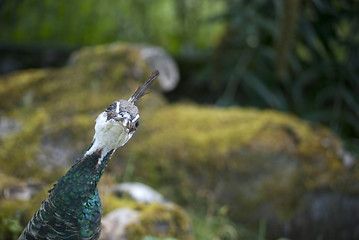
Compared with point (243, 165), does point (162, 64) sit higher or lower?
higher

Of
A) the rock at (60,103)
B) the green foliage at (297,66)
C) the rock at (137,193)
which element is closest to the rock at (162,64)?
the rock at (60,103)

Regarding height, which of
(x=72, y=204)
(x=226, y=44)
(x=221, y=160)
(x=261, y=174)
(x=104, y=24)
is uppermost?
(x=104, y=24)

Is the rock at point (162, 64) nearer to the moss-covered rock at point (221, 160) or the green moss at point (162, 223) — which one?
the moss-covered rock at point (221, 160)

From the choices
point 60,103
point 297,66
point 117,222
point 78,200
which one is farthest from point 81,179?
point 297,66

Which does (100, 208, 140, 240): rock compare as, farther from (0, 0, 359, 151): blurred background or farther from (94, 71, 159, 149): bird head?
(0, 0, 359, 151): blurred background

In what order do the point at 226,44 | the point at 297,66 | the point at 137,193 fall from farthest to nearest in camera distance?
the point at 297,66
the point at 226,44
the point at 137,193

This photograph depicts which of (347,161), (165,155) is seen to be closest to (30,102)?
(165,155)

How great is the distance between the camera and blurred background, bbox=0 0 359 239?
2.84m

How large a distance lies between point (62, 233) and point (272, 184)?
53.5 inches

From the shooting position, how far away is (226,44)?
2848 mm

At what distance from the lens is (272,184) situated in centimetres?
209

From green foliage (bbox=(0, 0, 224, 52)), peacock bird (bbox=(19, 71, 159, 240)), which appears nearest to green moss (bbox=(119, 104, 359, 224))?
peacock bird (bbox=(19, 71, 159, 240))

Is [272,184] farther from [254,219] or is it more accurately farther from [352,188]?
[352,188]

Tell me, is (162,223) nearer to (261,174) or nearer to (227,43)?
(261,174)
